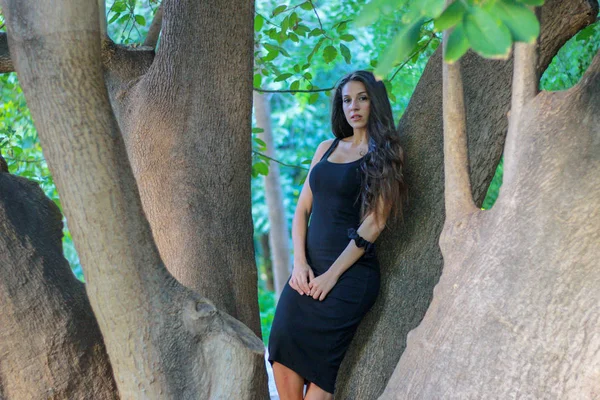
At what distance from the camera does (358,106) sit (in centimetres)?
368

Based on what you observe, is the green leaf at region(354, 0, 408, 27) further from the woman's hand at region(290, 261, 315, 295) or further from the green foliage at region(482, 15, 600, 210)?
the green foliage at region(482, 15, 600, 210)

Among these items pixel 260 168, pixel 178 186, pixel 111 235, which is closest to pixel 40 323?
pixel 111 235

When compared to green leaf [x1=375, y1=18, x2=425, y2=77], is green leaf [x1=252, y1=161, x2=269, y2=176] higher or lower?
lower

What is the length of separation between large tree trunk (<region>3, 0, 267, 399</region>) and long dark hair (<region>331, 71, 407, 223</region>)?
3.36 ft

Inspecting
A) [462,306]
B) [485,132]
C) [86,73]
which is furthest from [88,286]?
[485,132]

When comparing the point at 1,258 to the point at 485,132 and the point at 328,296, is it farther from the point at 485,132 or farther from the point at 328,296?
the point at 485,132

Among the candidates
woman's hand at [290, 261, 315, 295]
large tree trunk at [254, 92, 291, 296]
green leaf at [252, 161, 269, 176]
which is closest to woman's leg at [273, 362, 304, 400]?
woman's hand at [290, 261, 315, 295]

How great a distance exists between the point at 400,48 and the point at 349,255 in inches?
77.3

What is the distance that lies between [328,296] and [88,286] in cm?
126

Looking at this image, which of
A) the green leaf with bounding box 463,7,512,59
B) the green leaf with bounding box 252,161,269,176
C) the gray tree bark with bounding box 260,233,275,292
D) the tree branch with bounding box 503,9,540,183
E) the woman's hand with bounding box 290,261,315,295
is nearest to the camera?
the green leaf with bounding box 463,7,512,59

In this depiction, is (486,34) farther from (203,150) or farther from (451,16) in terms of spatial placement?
(203,150)

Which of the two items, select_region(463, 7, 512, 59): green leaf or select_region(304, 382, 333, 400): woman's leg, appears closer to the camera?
select_region(463, 7, 512, 59): green leaf

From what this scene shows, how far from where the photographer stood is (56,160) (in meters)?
2.51

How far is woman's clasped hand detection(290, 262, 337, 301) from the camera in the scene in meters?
3.46
